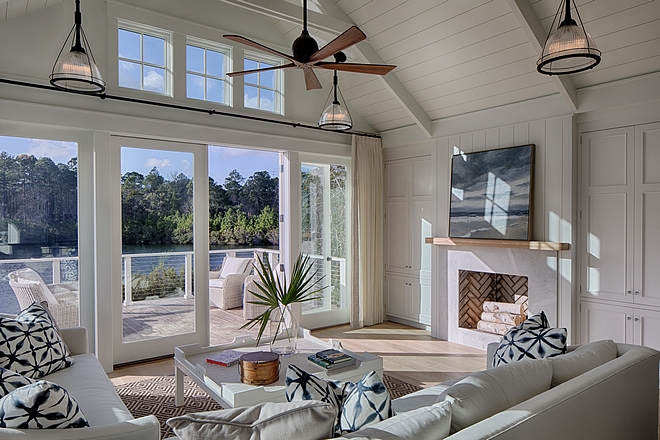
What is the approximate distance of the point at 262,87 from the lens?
16.8 ft

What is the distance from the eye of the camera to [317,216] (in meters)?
5.71

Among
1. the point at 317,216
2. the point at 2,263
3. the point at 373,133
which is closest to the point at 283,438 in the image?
the point at 2,263

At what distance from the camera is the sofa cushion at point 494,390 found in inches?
61.1

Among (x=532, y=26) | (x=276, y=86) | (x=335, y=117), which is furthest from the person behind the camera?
(x=276, y=86)

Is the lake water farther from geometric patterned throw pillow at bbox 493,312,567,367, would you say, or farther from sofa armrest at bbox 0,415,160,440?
geometric patterned throw pillow at bbox 493,312,567,367

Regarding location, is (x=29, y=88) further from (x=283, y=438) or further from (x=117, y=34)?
(x=283, y=438)

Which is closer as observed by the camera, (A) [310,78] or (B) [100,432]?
(B) [100,432]

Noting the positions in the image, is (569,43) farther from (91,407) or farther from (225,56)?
(225,56)

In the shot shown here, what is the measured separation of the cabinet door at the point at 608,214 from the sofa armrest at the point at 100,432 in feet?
12.7

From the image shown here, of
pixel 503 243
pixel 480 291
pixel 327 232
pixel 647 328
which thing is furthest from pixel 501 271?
pixel 327 232

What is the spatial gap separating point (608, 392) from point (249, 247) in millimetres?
6629

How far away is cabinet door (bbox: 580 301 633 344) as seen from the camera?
12.8 feet

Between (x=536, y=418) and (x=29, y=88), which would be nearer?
(x=536, y=418)

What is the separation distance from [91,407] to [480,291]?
4.17 m
